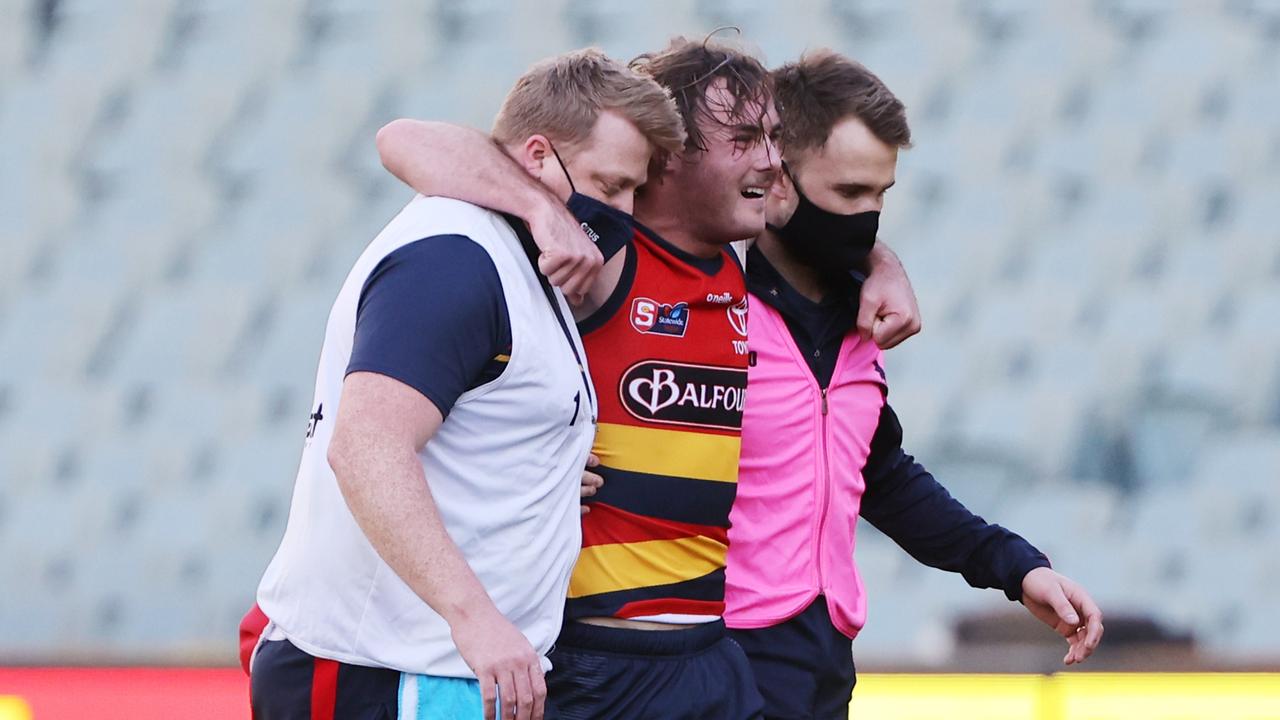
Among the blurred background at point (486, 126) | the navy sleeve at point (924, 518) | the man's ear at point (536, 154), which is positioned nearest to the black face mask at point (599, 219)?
the man's ear at point (536, 154)

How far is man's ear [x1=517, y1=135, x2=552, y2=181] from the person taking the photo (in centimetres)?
183

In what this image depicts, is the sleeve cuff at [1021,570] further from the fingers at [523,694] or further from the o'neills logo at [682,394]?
the fingers at [523,694]

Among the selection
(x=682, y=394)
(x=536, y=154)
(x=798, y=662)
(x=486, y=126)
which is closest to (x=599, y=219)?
(x=536, y=154)

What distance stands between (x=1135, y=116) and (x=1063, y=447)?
1.04 meters

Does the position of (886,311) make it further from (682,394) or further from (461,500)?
(461,500)

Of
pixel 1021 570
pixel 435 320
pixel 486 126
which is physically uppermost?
pixel 486 126

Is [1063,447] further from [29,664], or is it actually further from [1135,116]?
[29,664]

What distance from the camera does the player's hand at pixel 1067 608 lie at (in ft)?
7.45

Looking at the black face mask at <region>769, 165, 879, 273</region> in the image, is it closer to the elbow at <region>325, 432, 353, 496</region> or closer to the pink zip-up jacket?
the pink zip-up jacket

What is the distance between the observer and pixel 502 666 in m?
1.50

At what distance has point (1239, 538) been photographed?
460 cm

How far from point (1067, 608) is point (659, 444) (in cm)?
73

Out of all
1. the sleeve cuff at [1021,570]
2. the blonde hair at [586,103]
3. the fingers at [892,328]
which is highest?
the blonde hair at [586,103]

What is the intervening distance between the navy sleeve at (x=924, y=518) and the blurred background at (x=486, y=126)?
2.17m
